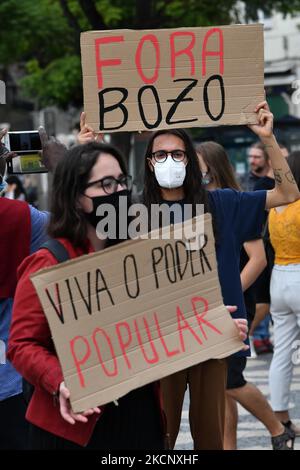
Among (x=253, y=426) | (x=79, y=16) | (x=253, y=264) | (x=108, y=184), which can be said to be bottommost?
(x=253, y=426)

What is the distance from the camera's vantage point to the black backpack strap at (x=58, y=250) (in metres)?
3.55

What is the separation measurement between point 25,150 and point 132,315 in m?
1.75

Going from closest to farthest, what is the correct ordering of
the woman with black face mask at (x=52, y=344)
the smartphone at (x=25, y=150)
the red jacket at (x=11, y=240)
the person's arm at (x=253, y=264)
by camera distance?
the woman with black face mask at (x=52, y=344), the red jacket at (x=11, y=240), the smartphone at (x=25, y=150), the person's arm at (x=253, y=264)

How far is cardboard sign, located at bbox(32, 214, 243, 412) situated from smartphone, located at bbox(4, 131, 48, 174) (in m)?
1.53

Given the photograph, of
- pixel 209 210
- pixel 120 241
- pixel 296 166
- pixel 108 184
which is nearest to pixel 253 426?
pixel 296 166

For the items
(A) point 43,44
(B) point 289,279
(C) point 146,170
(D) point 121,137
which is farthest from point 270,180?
(A) point 43,44

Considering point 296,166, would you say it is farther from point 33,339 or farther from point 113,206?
point 33,339

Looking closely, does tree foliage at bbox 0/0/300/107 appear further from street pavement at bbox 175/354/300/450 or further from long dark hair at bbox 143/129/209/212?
long dark hair at bbox 143/129/209/212

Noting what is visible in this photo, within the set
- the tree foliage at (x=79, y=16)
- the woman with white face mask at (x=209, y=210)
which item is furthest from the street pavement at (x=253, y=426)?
the tree foliage at (x=79, y=16)

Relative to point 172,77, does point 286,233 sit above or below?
below

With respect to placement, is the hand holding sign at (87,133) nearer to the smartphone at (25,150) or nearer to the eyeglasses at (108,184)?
the smartphone at (25,150)

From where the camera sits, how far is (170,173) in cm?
475
